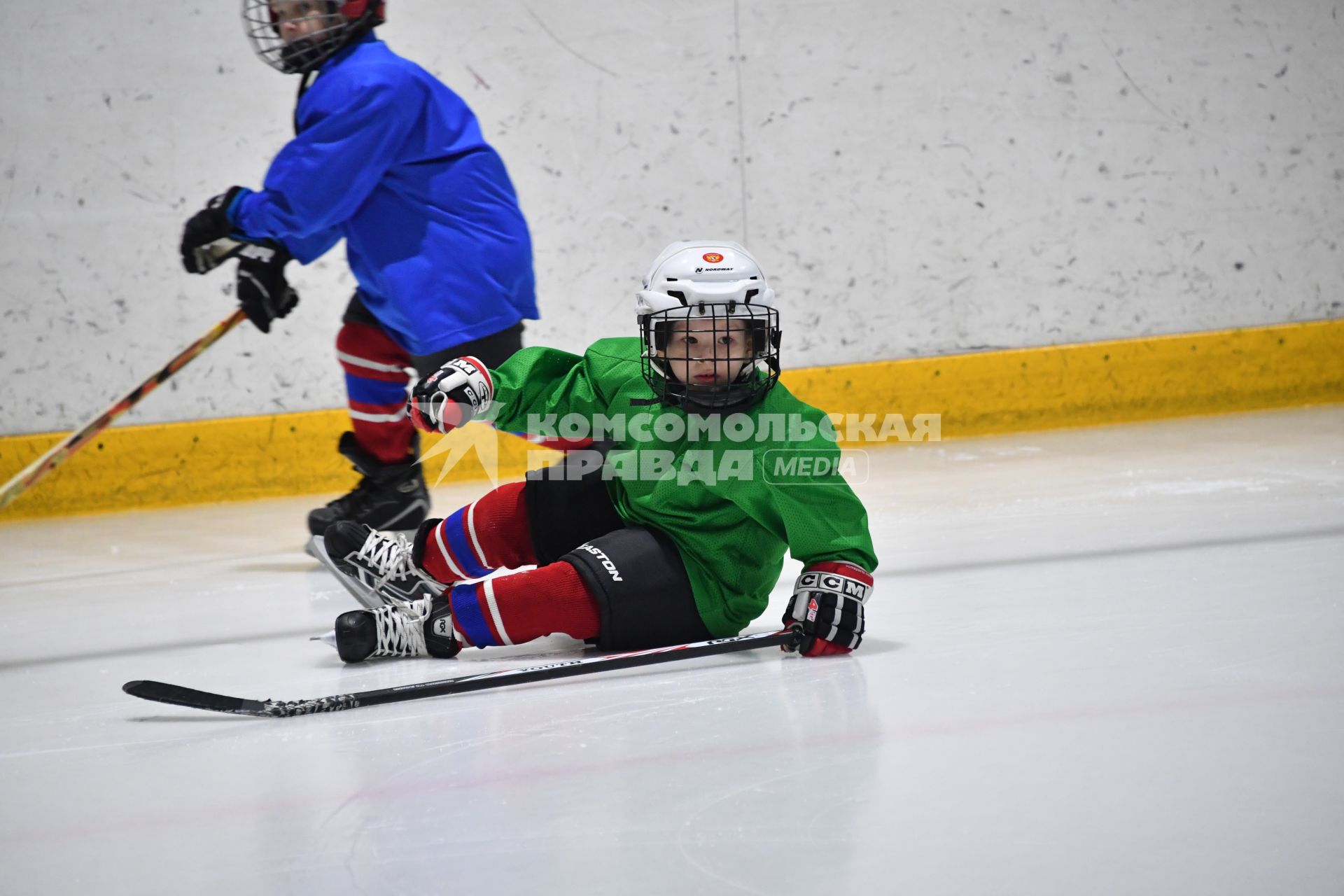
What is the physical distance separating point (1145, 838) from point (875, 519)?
1969 mm

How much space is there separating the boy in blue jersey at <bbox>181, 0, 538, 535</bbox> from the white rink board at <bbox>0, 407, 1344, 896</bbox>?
0.65 metres

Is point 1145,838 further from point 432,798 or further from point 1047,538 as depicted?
point 1047,538

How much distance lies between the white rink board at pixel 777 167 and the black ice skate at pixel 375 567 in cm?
204

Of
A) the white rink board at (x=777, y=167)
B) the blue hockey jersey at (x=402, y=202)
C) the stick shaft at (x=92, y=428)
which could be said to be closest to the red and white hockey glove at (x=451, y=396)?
the blue hockey jersey at (x=402, y=202)

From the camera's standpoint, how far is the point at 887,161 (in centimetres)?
447

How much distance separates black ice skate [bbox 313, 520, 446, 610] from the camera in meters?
2.24

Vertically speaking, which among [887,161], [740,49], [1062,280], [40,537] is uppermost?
[740,49]

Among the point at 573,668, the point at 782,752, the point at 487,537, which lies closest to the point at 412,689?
the point at 573,668

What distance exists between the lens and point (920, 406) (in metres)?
4.52

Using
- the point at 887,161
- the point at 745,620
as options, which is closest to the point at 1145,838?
the point at 745,620

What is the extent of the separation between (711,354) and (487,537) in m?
0.50

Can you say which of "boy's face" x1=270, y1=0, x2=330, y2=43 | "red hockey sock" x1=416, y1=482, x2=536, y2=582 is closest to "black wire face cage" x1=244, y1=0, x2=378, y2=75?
"boy's face" x1=270, y1=0, x2=330, y2=43

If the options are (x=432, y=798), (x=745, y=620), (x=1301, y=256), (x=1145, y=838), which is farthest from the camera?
(x=1301, y=256)

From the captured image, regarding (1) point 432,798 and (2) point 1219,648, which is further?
(2) point 1219,648
